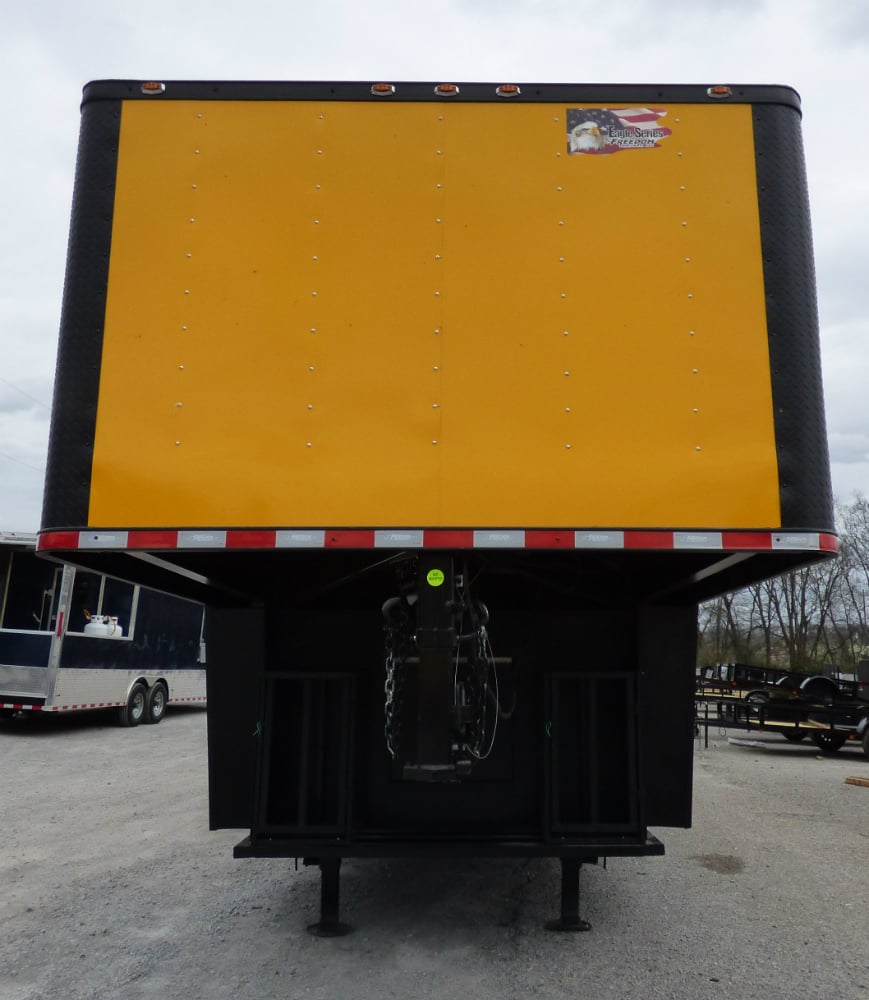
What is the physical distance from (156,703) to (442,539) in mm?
13172

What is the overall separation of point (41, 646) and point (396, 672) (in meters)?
9.75

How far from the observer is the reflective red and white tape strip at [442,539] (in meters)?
3.34

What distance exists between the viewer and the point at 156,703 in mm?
14922

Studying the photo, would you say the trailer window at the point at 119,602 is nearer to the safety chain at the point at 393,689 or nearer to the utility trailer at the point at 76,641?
the utility trailer at the point at 76,641

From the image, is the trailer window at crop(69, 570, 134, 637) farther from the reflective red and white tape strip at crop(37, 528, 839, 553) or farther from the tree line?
the tree line

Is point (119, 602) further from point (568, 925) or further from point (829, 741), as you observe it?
point (829, 741)

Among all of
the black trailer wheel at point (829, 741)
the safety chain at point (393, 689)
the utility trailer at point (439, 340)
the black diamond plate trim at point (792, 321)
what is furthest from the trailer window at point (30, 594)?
the black trailer wheel at point (829, 741)

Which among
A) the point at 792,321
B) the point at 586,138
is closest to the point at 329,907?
the point at 792,321

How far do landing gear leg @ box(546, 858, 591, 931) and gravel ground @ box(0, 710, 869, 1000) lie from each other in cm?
6

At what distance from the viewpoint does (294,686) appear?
182 inches

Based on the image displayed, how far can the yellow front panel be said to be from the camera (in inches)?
135

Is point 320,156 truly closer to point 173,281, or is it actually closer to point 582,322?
point 173,281

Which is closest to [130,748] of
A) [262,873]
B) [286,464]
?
[262,873]

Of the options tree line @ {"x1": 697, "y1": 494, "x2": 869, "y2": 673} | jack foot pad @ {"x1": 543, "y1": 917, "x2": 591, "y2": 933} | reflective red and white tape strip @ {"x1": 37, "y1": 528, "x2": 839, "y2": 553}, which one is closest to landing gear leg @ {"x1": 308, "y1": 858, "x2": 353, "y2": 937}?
jack foot pad @ {"x1": 543, "y1": 917, "x2": 591, "y2": 933}
